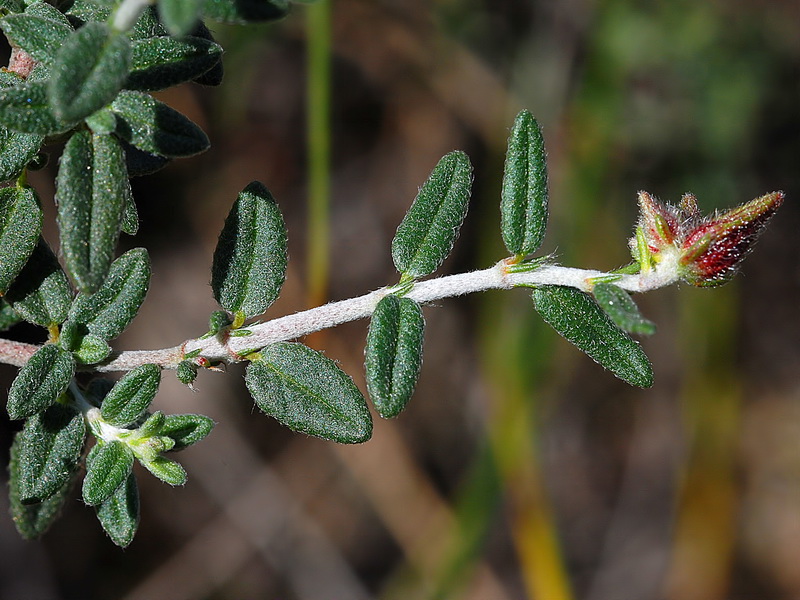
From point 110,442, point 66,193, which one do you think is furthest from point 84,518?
point 66,193

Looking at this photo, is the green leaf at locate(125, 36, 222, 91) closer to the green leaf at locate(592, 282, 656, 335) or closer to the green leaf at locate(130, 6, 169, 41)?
the green leaf at locate(130, 6, 169, 41)

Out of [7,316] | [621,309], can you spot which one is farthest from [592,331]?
[7,316]

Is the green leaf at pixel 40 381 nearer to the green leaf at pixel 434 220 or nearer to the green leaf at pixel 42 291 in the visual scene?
the green leaf at pixel 42 291

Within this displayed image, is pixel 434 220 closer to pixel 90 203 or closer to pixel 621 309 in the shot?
pixel 621 309

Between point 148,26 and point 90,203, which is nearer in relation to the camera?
point 90,203

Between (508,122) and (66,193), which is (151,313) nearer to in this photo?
(508,122)

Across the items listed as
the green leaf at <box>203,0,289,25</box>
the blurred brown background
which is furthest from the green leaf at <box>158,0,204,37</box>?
the blurred brown background

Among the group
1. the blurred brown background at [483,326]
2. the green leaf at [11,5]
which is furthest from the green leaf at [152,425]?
the blurred brown background at [483,326]
